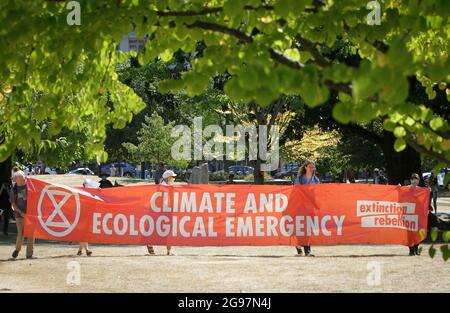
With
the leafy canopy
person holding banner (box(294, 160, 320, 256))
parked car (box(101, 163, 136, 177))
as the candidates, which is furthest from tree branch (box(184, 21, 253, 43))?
parked car (box(101, 163, 136, 177))

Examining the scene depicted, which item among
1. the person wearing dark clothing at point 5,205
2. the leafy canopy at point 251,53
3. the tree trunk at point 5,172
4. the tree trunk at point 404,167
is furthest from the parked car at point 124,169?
the leafy canopy at point 251,53

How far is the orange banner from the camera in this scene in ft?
56.0

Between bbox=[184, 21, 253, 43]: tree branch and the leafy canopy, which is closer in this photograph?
the leafy canopy

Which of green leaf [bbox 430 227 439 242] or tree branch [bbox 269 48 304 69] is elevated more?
tree branch [bbox 269 48 304 69]

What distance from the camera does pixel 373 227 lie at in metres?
17.7

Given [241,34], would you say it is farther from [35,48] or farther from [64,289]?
[64,289]

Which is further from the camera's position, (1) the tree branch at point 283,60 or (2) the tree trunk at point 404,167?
(2) the tree trunk at point 404,167

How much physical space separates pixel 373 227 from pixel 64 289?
816 cm

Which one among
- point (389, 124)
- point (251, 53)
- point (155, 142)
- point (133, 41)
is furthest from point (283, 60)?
point (155, 142)

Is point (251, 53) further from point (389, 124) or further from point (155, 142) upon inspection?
point (155, 142)

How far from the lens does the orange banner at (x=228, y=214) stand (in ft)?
56.0

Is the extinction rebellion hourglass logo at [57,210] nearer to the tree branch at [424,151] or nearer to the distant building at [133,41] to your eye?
the distant building at [133,41]

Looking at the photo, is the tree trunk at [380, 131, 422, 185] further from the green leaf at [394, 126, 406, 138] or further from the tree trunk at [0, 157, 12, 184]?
the green leaf at [394, 126, 406, 138]
